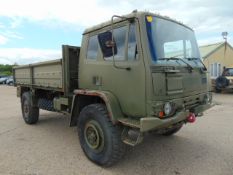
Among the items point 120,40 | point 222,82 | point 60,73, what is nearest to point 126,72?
point 120,40

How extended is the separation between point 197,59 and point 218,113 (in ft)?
17.0

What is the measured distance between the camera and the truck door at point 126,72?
141 inches

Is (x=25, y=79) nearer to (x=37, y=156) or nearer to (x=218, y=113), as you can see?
(x=37, y=156)

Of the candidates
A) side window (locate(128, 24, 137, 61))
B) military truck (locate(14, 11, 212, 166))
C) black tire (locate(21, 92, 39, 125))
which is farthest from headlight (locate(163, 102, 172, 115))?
black tire (locate(21, 92, 39, 125))

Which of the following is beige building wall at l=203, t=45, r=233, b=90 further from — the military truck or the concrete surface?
the military truck

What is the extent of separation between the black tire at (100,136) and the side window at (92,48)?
938 millimetres

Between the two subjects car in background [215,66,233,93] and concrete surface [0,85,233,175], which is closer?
concrete surface [0,85,233,175]

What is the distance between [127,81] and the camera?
376 cm

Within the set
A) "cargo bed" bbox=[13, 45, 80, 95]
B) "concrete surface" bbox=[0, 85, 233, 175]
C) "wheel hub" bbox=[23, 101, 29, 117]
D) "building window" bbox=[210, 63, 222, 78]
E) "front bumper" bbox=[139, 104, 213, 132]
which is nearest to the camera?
"front bumper" bbox=[139, 104, 213, 132]

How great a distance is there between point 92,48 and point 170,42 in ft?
4.77

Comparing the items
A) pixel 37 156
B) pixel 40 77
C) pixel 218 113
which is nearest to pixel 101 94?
pixel 37 156

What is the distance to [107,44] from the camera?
12.7 ft

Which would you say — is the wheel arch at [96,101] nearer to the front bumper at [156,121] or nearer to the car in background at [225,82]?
the front bumper at [156,121]

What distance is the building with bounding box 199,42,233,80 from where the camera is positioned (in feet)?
68.4
